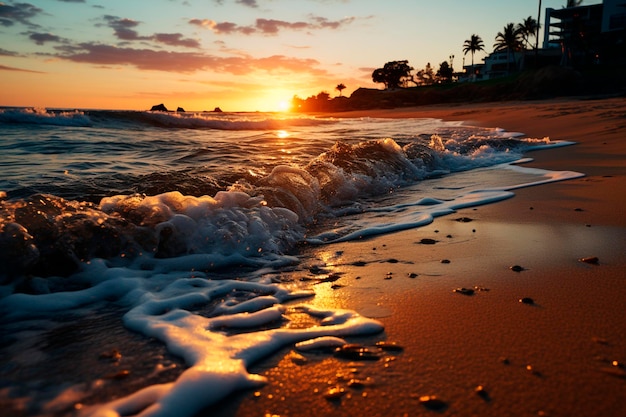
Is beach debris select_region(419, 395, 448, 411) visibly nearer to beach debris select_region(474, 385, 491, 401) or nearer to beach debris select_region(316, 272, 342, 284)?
beach debris select_region(474, 385, 491, 401)

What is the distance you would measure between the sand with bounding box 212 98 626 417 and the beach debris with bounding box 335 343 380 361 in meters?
0.03

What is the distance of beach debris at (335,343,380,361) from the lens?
1.65 m

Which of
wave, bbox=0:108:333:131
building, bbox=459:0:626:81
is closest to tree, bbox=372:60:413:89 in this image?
building, bbox=459:0:626:81

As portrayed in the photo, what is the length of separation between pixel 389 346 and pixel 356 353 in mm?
144

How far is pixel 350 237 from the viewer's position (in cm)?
363

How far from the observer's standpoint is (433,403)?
1.34 meters

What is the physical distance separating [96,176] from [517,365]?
218 inches

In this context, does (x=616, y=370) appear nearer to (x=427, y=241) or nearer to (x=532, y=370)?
(x=532, y=370)

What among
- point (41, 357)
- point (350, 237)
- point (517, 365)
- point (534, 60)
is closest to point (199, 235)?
point (350, 237)

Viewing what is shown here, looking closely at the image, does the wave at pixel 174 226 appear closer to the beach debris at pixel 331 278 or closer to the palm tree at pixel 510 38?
the beach debris at pixel 331 278

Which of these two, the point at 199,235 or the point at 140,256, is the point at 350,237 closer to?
the point at 199,235

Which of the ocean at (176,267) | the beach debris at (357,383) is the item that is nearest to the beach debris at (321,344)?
the ocean at (176,267)

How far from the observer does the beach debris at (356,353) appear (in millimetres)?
1652

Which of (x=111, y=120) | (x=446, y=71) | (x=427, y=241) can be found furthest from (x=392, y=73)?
(x=427, y=241)
